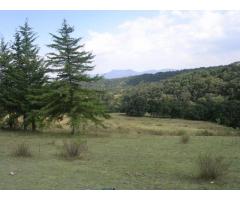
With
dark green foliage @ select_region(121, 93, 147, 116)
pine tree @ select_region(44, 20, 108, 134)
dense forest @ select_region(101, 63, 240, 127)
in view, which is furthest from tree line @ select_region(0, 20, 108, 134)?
dark green foliage @ select_region(121, 93, 147, 116)

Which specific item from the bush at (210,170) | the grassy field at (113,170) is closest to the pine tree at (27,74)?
the grassy field at (113,170)

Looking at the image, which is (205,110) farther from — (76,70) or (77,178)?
(77,178)

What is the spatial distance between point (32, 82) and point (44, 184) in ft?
66.7

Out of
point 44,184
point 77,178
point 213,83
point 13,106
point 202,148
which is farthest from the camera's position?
point 213,83

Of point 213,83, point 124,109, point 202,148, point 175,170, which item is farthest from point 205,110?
point 175,170

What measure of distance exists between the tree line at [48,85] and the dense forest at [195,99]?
37.8 m

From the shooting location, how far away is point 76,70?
26.4 meters

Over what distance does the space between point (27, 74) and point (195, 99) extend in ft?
161

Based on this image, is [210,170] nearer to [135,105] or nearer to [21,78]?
[21,78]

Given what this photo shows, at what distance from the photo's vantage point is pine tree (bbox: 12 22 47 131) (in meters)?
27.2

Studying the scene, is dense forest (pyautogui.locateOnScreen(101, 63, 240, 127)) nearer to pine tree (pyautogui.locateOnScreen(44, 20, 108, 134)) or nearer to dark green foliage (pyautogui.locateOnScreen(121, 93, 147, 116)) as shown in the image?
dark green foliage (pyautogui.locateOnScreen(121, 93, 147, 116))

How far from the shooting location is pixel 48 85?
2698 cm

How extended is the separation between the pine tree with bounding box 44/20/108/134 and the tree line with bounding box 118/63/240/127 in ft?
125

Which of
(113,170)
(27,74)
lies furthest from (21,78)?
(113,170)
